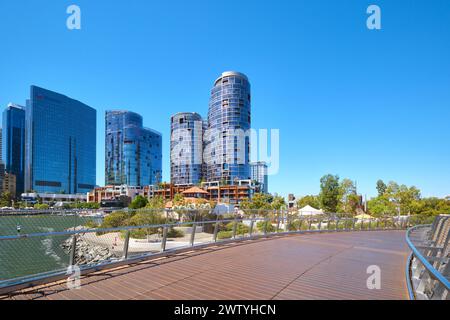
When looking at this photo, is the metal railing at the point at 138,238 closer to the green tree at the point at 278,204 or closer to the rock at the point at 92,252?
the rock at the point at 92,252

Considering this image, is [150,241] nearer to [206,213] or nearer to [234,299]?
[234,299]

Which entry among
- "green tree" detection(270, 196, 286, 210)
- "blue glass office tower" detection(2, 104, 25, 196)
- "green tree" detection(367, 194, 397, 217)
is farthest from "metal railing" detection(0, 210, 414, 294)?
"blue glass office tower" detection(2, 104, 25, 196)

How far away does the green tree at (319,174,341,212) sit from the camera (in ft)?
131

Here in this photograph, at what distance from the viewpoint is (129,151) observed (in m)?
168

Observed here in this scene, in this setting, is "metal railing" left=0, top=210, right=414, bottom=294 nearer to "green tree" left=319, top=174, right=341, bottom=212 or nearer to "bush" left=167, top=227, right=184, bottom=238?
"bush" left=167, top=227, right=184, bottom=238

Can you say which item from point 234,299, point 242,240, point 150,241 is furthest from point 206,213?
point 234,299

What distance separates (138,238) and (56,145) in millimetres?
153684

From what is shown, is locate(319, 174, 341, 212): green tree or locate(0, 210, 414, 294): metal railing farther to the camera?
locate(319, 174, 341, 212): green tree

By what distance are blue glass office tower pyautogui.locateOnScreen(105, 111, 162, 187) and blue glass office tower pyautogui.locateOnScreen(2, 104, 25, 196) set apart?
43.7 m

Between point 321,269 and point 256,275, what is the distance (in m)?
1.76
